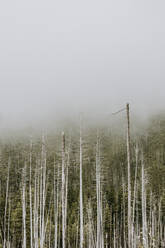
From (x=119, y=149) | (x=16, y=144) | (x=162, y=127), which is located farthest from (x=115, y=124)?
(x=16, y=144)

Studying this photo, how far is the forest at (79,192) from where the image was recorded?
22391mm

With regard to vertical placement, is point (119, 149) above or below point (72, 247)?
above

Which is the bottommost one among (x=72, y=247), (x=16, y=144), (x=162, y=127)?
(x=72, y=247)

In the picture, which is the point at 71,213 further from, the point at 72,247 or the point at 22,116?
the point at 22,116

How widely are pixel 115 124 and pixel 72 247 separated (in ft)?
243

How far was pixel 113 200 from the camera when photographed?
136ft

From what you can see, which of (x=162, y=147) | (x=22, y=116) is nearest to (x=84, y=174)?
(x=162, y=147)

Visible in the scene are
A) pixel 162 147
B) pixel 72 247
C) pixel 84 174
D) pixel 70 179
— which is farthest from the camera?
pixel 162 147

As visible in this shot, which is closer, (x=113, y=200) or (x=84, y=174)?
(x=113, y=200)

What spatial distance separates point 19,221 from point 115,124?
2992 inches

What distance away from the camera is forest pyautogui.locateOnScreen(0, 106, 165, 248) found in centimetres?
2239

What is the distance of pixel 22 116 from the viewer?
402 ft

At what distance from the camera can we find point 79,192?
40.6 metres

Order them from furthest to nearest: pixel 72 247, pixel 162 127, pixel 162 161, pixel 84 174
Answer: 1. pixel 162 127
2. pixel 162 161
3. pixel 84 174
4. pixel 72 247
